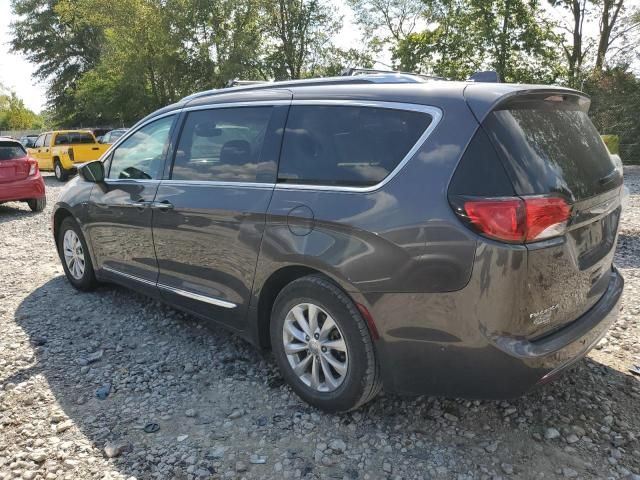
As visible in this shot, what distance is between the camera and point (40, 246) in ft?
24.6

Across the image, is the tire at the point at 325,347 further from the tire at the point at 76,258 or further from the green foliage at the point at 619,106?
the green foliage at the point at 619,106

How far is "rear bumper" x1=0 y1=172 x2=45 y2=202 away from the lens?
994 centimetres

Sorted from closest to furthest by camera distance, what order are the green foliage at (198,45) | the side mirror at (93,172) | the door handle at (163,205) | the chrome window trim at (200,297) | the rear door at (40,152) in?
the chrome window trim at (200,297) < the door handle at (163,205) < the side mirror at (93,172) < the rear door at (40,152) < the green foliage at (198,45)

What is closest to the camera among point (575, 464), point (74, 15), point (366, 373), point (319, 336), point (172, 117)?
point (575, 464)

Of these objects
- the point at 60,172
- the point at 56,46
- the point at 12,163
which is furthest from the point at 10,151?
the point at 56,46

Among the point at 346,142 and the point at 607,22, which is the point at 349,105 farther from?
the point at 607,22

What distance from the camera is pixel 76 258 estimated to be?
17.0 ft

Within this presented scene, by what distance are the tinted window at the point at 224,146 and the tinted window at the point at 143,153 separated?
244 millimetres

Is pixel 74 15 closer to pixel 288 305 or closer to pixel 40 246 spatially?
pixel 40 246

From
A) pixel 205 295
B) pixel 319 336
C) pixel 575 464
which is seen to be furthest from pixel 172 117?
pixel 575 464

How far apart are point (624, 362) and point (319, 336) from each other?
83.1 inches

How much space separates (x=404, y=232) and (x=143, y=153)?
269 cm

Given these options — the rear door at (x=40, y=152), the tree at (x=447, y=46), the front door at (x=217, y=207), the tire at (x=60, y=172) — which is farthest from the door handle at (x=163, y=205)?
the tree at (x=447, y=46)

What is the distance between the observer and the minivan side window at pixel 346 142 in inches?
103
